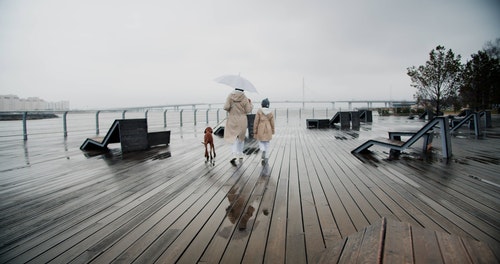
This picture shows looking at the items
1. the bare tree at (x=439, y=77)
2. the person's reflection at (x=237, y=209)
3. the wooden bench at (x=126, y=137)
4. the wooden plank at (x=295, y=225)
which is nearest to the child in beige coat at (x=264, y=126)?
the wooden plank at (x=295, y=225)

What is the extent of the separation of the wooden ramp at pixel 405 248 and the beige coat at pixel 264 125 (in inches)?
144

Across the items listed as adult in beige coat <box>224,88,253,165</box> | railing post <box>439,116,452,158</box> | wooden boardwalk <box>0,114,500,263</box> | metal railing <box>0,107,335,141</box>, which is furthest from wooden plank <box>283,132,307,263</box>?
metal railing <box>0,107,335,141</box>

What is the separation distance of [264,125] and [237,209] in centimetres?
278

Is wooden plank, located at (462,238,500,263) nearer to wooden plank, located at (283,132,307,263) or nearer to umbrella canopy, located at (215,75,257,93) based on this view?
wooden plank, located at (283,132,307,263)

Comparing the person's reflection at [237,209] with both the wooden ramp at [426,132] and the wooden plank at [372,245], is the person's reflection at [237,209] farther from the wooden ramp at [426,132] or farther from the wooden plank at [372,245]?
the wooden ramp at [426,132]

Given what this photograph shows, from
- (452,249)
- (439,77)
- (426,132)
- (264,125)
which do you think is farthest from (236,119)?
(439,77)

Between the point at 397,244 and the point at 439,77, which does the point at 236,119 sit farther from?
the point at 439,77

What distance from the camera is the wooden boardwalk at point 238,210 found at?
1.50 metres

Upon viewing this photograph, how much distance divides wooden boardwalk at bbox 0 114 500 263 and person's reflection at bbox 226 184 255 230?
1 cm

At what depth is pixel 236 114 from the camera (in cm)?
496

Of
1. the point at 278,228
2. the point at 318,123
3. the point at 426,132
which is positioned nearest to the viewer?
the point at 278,228

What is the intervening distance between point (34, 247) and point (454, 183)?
14.3ft

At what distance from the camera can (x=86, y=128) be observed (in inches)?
438

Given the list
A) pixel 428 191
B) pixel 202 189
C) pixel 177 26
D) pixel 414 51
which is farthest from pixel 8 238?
pixel 177 26
